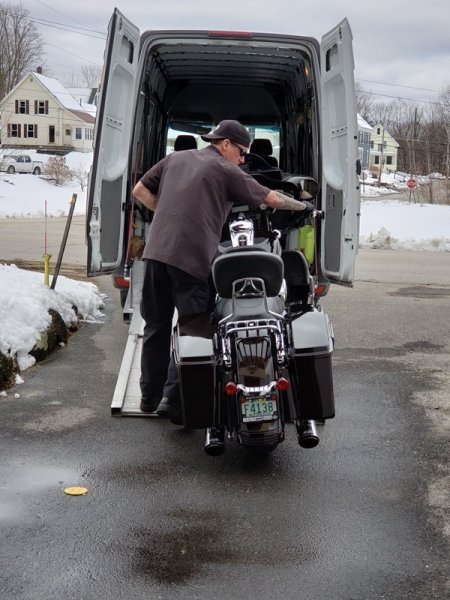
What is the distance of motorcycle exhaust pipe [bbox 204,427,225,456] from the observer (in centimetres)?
461

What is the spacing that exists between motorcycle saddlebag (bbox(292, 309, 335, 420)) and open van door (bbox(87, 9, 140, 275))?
7.79ft

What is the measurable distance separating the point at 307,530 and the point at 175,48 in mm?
4979

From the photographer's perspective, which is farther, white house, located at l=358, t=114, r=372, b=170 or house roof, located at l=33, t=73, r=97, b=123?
white house, located at l=358, t=114, r=372, b=170

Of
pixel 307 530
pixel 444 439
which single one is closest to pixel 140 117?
pixel 444 439

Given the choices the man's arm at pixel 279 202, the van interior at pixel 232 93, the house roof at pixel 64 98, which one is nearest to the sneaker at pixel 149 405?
the man's arm at pixel 279 202

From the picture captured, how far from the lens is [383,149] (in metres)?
105

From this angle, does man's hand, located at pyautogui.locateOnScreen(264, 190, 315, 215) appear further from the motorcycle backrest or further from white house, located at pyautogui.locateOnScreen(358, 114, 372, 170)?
white house, located at pyautogui.locateOnScreen(358, 114, 372, 170)

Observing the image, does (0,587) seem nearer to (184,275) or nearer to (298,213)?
(184,275)

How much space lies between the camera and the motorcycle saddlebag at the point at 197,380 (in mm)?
4457

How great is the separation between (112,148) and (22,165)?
5560 centimetres

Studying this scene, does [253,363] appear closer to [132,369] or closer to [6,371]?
[132,369]

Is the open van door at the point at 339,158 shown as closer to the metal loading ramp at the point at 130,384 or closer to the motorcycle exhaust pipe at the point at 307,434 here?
the metal loading ramp at the point at 130,384

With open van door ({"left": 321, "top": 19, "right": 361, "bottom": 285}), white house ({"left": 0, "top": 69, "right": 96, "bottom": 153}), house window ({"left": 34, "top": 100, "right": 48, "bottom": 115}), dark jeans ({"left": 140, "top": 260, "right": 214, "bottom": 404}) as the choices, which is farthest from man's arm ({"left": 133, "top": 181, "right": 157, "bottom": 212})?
house window ({"left": 34, "top": 100, "right": 48, "bottom": 115})

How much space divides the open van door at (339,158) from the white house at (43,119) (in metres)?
72.0
